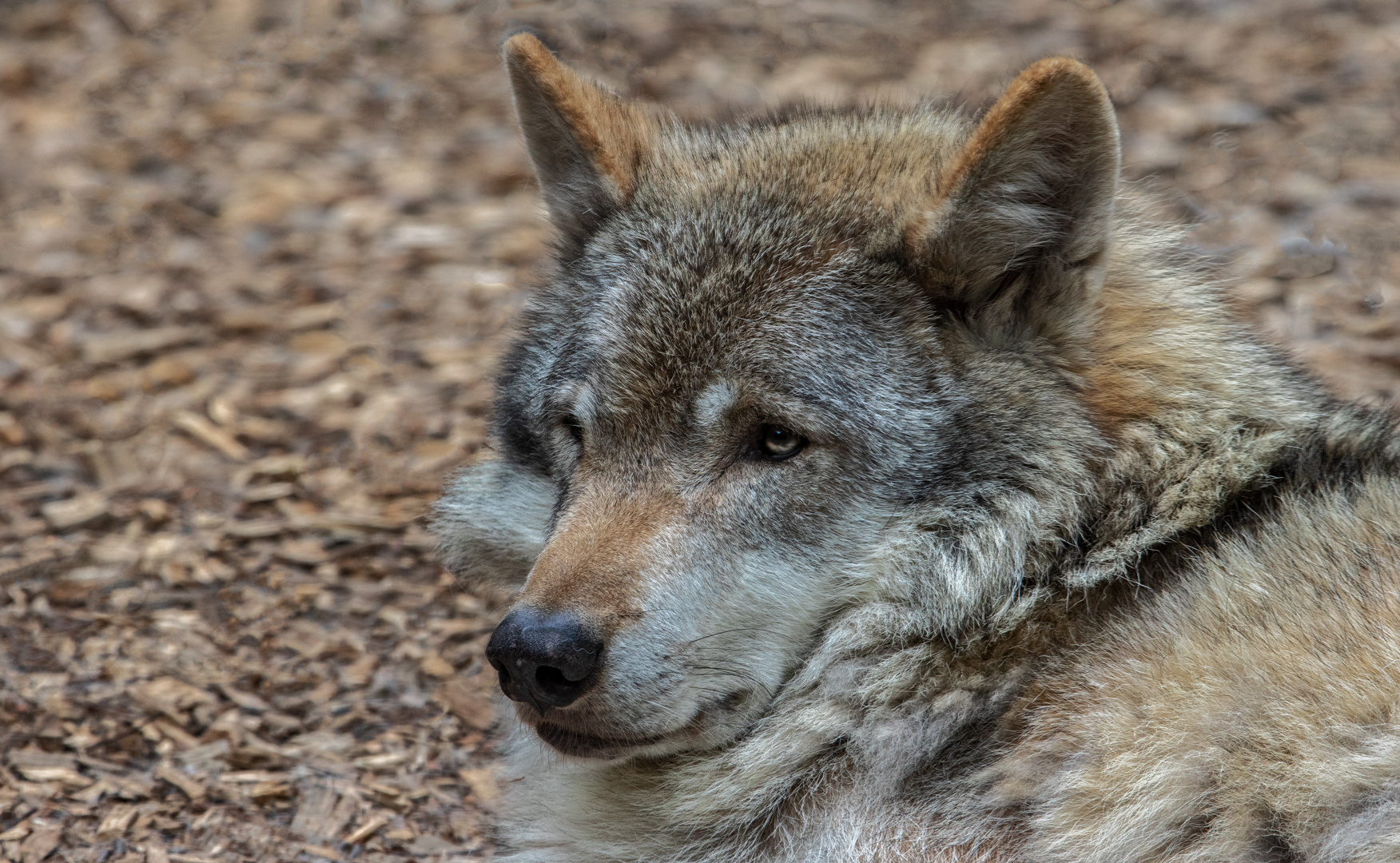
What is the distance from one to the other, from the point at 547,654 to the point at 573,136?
182 cm

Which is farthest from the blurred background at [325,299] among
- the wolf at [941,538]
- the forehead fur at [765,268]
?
the forehead fur at [765,268]

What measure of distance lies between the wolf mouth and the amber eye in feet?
2.72

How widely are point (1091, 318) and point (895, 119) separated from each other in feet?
3.43

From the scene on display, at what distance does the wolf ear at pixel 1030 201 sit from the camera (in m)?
3.35

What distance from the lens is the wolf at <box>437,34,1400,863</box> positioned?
3.27 m

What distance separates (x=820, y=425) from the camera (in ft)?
11.8

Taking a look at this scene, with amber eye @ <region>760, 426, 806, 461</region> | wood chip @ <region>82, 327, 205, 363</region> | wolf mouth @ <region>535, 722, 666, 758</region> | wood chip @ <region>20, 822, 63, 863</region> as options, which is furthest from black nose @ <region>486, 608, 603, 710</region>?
wood chip @ <region>82, 327, 205, 363</region>

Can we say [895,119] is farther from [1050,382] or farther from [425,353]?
[425,353]

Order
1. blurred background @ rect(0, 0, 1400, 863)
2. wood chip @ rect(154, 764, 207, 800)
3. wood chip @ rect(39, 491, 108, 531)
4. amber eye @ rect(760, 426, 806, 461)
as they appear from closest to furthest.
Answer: amber eye @ rect(760, 426, 806, 461) < wood chip @ rect(154, 764, 207, 800) < blurred background @ rect(0, 0, 1400, 863) < wood chip @ rect(39, 491, 108, 531)

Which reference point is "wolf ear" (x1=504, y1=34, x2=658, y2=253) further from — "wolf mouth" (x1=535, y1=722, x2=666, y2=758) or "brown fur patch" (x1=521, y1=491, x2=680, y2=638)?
"wolf mouth" (x1=535, y1=722, x2=666, y2=758)

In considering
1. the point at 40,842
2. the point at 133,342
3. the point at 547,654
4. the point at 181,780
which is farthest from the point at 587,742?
the point at 133,342

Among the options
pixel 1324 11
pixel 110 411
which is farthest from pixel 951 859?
pixel 1324 11

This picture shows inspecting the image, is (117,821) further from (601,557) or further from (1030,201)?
(1030,201)

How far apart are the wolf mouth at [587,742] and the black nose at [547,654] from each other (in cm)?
16
